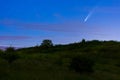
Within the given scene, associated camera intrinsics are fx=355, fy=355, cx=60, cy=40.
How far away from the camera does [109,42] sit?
3159 inches

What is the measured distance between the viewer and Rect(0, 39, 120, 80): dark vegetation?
56.5ft

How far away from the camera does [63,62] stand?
42.2 metres

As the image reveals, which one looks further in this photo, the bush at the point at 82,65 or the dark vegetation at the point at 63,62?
the bush at the point at 82,65

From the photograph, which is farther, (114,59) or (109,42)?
(109,42)

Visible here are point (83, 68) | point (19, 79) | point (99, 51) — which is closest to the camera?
point (19, 79)

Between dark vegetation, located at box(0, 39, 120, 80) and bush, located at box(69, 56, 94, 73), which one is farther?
bush, located at box(69, 56, 94, 73)

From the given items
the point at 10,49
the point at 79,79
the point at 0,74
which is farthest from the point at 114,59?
the point at 0,74

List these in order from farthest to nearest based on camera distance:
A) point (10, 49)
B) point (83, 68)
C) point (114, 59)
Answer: point (114, 59) < point (10, 49) < point (83, 68)

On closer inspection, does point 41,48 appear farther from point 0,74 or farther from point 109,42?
point 0,74

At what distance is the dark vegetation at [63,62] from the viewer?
56.5 feet

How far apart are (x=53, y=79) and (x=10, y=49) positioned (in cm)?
3285

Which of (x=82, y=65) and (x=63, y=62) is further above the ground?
(x=63, y=62)

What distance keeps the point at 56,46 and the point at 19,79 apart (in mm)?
64302

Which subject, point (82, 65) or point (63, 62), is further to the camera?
point (63, 62)
